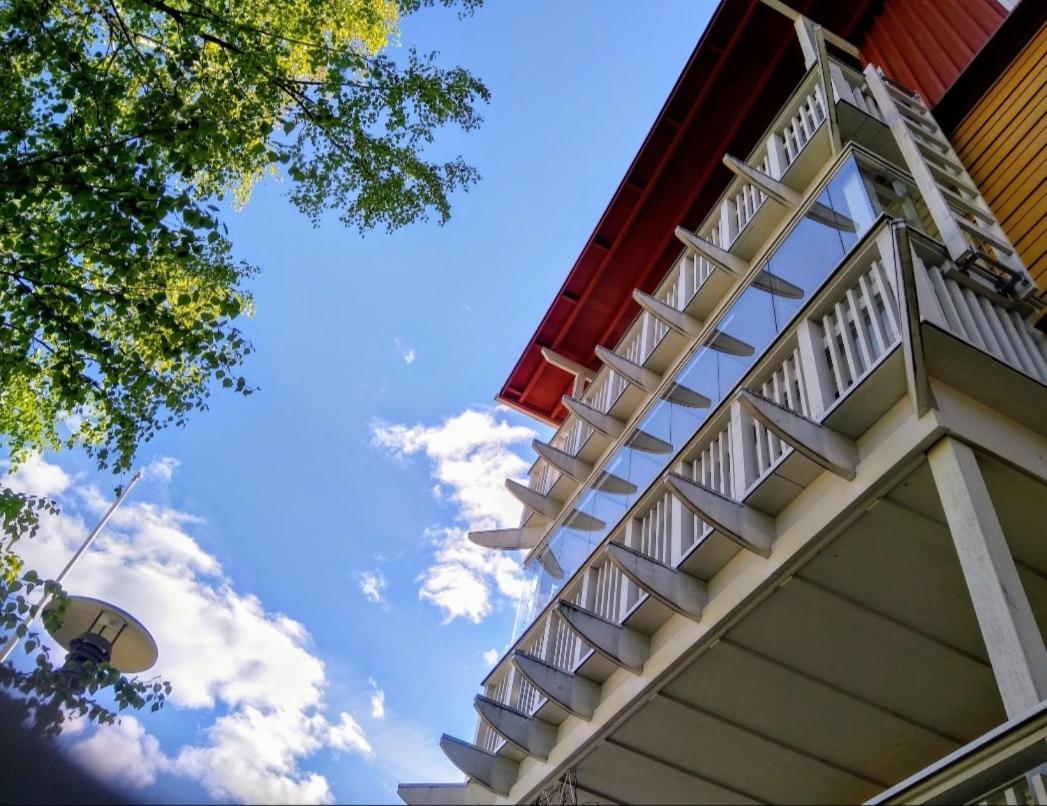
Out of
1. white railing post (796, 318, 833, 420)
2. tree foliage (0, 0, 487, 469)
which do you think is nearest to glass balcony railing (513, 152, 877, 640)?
white railing post (796, 318, 833, 420)

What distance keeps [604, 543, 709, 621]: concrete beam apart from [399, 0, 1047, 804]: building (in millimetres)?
15

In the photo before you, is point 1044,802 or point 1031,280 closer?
point 1044,802

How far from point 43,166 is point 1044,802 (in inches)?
229

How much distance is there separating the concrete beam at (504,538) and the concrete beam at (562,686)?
5.35 meters

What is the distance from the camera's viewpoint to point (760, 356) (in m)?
5.35

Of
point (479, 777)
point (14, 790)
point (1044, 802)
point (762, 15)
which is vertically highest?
point (762, 15)

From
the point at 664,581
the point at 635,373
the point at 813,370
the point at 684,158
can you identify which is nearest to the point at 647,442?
the point at 664,581

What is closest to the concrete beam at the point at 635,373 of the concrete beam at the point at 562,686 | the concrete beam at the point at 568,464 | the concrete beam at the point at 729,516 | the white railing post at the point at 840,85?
the concrete beam at the point at 568,464

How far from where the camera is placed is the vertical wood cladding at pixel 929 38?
7895 mm

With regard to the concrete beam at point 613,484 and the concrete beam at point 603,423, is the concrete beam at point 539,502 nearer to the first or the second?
the concrete beam at point 603,423

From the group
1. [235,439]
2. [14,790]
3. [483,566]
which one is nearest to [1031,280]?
[14,790]

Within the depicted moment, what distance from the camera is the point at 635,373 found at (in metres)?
9.55

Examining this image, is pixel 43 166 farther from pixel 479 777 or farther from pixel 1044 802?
pixel 479 777

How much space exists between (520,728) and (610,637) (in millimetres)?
1810
